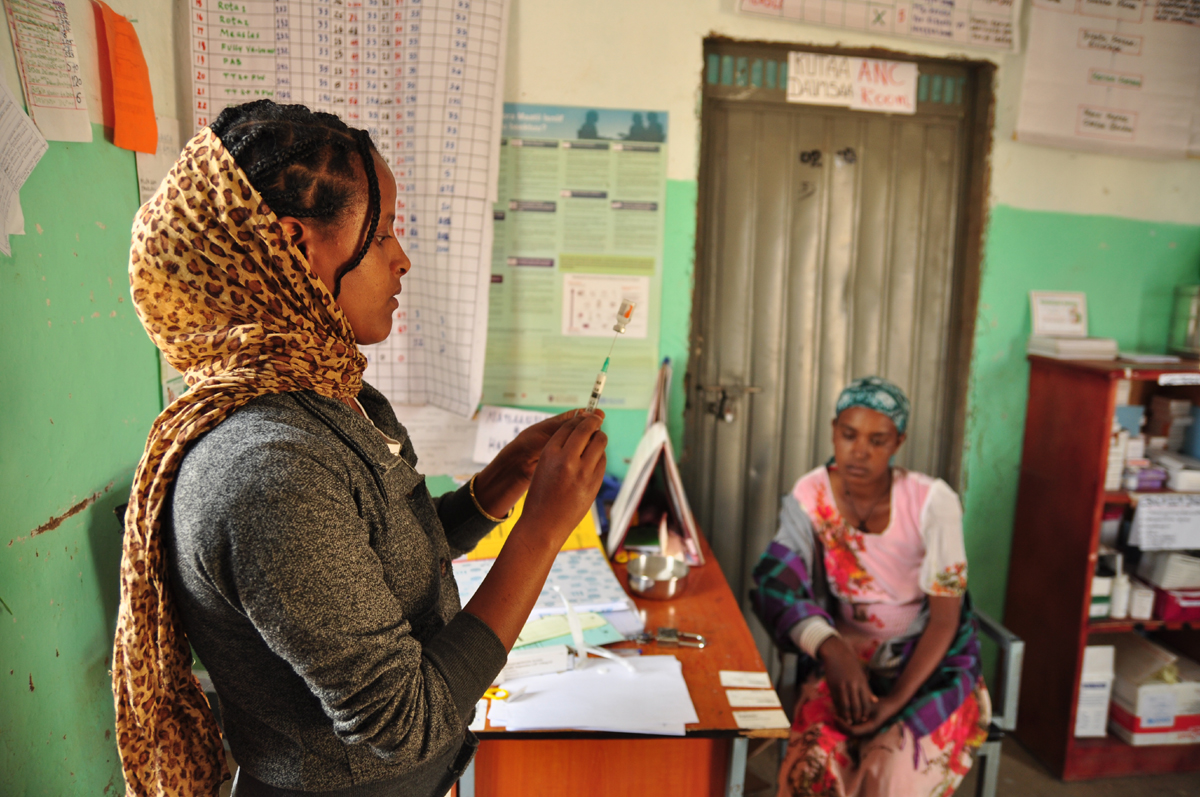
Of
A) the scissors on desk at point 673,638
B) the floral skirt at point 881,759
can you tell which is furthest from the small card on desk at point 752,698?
the floral skirt at point 881,759

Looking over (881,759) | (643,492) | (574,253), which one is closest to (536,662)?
(643,492)

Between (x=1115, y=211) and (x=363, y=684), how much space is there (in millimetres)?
2848

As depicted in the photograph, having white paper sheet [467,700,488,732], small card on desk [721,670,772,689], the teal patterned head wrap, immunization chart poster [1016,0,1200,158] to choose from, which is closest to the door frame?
immunization chart poster [1016,0,1200,158]

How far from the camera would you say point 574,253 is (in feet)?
7.82

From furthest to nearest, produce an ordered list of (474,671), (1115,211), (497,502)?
1. (1115,211)
2. (497,502)
3. (474,671)

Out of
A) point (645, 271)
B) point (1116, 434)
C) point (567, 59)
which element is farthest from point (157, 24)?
point (1116, 434)

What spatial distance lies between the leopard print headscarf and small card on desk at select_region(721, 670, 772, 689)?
0.99 meters

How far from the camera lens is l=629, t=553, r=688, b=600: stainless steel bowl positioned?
182 centimetres

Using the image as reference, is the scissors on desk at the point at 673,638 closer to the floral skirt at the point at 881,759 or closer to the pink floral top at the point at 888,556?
the floral skirt at the point at 881,759

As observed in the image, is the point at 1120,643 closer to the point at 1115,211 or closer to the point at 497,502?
the point at 1115,211

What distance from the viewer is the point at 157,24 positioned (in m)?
1.99

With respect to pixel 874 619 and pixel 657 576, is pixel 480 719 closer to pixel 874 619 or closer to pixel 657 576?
pixel 657 576

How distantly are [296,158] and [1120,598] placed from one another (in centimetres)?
268

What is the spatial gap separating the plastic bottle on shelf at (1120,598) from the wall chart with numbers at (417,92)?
6.84 feet
